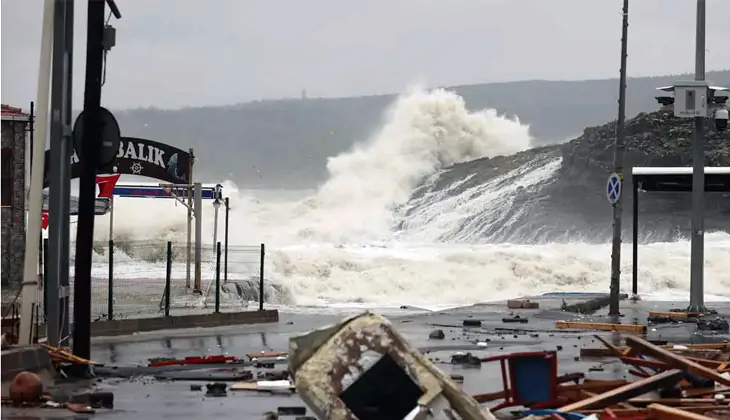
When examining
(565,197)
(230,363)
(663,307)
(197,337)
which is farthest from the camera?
(565,197)

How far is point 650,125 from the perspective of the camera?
8969 cm

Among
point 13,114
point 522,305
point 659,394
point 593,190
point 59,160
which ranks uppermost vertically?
point 593,190

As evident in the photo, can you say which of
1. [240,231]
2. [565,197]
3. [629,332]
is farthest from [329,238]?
[629,332]

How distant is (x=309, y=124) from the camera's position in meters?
159

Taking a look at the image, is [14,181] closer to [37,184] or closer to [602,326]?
[602,326]

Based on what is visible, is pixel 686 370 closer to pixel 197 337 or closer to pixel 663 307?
pixel 197 337

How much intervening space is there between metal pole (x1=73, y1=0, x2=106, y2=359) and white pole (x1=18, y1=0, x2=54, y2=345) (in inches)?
19.0

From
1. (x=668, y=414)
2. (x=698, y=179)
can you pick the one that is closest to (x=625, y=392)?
(x=668, y=414)

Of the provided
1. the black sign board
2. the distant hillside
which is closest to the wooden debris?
the black sign board

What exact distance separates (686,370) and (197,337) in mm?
12058

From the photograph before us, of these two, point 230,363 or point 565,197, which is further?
point 565,197

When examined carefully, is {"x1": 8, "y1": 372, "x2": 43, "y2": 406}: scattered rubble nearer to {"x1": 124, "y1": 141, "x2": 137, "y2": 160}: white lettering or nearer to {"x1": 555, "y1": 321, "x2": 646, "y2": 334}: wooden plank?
{"x1": 555, "y1": 321, "x2": 646, "y2": 334}: wooden plank

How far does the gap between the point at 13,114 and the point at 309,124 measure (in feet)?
431

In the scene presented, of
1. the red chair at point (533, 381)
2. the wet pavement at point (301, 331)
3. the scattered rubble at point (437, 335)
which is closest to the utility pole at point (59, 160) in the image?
the wet pavement at point (301, 331)
